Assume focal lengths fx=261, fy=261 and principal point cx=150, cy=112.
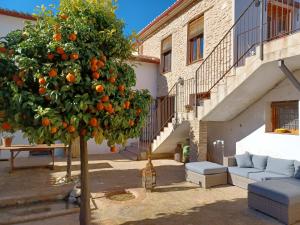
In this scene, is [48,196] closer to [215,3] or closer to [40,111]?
[40,111]

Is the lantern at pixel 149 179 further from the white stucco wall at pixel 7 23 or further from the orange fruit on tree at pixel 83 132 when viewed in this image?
the white stucco wall at pixel 7 23

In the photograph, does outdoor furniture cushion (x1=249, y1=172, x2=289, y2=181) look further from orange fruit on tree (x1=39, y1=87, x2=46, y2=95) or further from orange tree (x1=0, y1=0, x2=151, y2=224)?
orange fruit on tree (x1=39, y1=87, x2=46, y2=95)

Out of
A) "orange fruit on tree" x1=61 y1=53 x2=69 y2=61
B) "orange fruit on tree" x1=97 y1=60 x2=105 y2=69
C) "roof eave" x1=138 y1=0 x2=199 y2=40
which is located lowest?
"orange fruit on tree" x1=97 y1=60 x2=105 y2=69

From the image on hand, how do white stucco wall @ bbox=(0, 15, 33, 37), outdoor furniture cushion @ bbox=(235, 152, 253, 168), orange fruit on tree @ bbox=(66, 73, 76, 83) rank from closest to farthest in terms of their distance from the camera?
orange fruit on tree @ bbox=(66, 73, 76, 83) → outdoor furniture cushion @ bbox=(235, 152, 253, 168) → white stucco wall @ bbox=(0, 15, 33, 37)

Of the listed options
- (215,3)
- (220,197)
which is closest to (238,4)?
(215,3)

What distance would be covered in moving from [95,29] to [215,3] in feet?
23.1

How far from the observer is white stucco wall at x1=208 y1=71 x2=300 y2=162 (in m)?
6.37

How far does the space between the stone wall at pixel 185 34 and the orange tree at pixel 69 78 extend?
6184mm

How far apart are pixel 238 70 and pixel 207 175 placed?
8.65 feet

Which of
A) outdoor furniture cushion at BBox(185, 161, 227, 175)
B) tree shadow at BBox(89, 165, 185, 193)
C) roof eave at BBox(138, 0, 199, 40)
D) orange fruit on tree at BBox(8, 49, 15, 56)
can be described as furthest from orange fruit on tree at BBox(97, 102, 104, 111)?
roof eave at BBox(138, 0, 199, 40)

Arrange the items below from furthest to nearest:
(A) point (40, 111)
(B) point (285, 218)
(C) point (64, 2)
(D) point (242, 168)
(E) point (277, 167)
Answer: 1. (D) point (242, 168)
2. (E) point (277, 167)
3. (B) point (285, 218)
4. (C) point (64, 2)
5. (A) point (40, 111)

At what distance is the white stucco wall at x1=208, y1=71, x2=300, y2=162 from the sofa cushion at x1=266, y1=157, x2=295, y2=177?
1.67ft

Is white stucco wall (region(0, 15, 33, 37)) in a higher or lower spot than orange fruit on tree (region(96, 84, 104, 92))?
higher

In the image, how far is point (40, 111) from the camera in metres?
2.55
